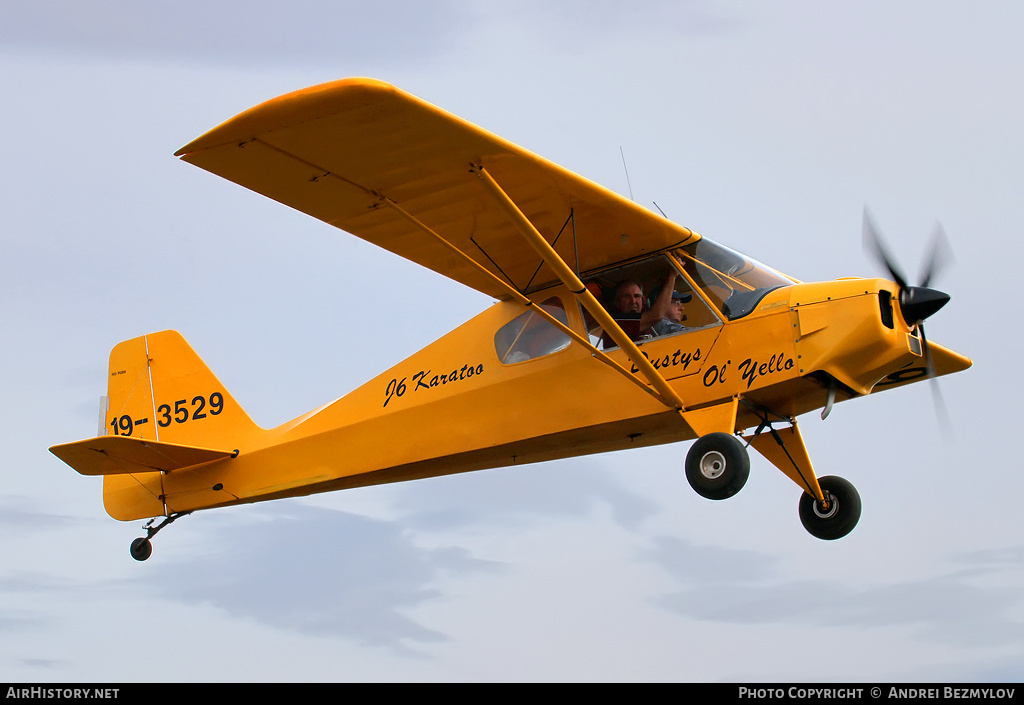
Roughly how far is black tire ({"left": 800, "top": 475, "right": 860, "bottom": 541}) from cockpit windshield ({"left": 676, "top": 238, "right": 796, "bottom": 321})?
1.97 metres

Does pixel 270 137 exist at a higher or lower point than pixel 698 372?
higher

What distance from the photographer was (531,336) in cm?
1026

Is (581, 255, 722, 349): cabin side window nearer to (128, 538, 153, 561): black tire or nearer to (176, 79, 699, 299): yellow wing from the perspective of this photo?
(176, 79, 699, 299): yellow wing

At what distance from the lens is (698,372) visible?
9.38 m

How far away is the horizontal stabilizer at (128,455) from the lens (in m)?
11.0

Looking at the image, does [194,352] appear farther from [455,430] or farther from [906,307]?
[906,307]

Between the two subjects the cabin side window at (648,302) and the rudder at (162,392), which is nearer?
the cabin side window at (648,302)

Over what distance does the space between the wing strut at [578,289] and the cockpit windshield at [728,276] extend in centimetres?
80

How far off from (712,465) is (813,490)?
1.91m

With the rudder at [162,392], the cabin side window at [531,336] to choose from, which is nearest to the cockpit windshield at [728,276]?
the cabin side window at [531,336]

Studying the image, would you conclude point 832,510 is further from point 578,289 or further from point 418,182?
point 418,182

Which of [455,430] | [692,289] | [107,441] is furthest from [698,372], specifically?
[107,441]

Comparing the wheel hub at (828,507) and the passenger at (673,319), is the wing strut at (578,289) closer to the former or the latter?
the passenger at (673,319)

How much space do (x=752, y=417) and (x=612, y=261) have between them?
175 cm
